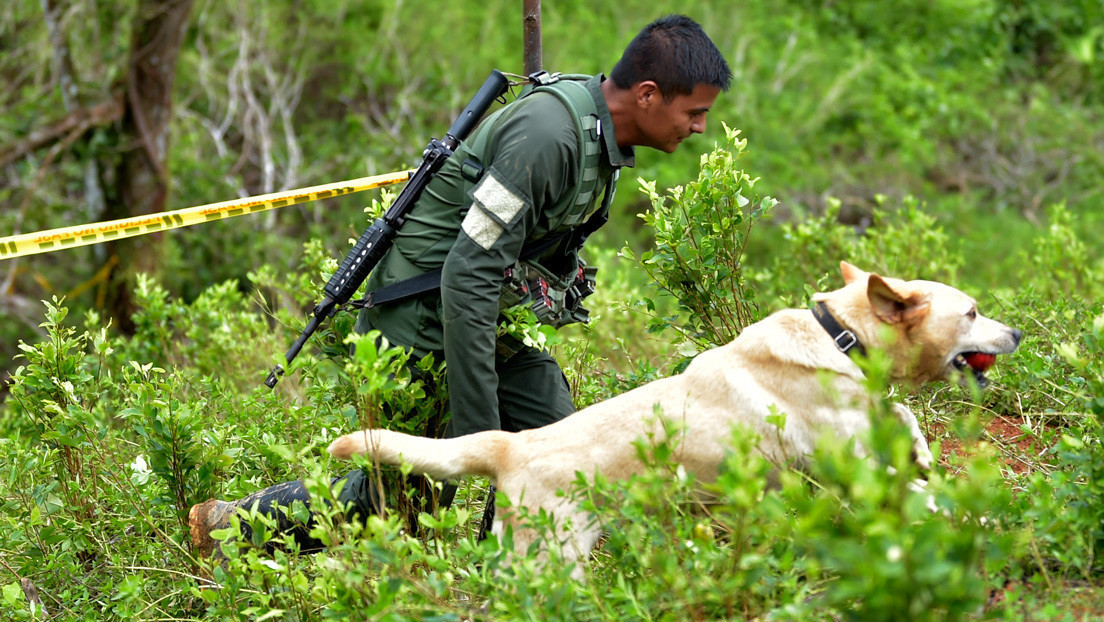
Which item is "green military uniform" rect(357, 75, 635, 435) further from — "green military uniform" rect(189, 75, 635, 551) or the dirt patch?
the dirt patch

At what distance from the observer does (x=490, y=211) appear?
3271 mm

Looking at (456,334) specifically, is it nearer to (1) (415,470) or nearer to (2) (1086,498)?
(1) (415,470)

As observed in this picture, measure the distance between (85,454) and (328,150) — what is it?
9481 mm

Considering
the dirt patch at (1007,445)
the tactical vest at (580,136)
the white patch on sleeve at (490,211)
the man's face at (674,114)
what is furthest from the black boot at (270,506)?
the dirt patch at (1007,445)

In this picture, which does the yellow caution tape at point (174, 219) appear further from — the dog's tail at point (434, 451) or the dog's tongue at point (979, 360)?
the dog's tongue at point (979, 360)

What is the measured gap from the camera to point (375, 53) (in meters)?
14.2

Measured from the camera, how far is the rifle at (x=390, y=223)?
12.1 ft

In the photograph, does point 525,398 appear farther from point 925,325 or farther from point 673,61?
point 925,325

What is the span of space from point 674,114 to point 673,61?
18 cm

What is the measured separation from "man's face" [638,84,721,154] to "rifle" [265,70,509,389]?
0.70 meters

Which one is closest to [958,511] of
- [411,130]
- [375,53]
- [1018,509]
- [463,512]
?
[1018,509]

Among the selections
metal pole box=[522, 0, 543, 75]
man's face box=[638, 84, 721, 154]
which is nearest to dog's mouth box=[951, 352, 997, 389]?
man's face box=[638, 84, 721, 154]

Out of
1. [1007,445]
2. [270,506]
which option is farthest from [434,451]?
[1007,445]

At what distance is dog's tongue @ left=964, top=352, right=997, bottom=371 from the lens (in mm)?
3262
